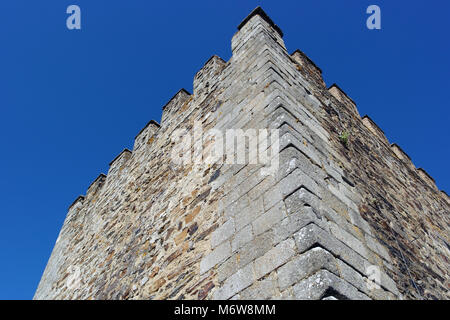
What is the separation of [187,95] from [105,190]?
106 inches

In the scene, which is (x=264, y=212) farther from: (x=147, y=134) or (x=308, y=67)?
(x=147, y=134)

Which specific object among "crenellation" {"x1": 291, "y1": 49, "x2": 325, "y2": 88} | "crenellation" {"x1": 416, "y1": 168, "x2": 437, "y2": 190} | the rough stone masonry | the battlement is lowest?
the rough stone masonry

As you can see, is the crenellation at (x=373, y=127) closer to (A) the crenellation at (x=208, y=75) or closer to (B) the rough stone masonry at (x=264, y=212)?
(B) the rough stone masonry at (x=264, y=212)

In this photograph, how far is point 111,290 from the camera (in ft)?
14.7

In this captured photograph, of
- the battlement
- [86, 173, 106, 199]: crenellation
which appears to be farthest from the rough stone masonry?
[86, 173, 106, 199]: crenellation

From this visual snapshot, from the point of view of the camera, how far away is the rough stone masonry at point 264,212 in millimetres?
2609

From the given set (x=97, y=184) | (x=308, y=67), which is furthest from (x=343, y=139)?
(x=97, y=184)

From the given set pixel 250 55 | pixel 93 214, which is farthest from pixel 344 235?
pixel 93 214

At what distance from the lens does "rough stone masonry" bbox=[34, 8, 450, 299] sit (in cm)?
261

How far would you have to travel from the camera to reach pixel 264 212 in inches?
115

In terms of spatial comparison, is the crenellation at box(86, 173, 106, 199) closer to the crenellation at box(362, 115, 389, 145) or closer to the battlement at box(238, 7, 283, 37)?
the battlement at box(238, 7, 283, 37)

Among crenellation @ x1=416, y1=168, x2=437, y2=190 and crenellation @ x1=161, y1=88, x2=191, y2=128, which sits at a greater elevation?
crenellation @ x1=161, y1=88, x2=191, y2=128

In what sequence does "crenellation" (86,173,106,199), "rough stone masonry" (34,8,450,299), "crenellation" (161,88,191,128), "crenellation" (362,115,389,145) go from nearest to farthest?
"rough stone masonry" (34,8,450,299), "crenellation" (161,88,191,128), "crenellation" (362,115,389,145), "crenellation" (86,173,106,199)
